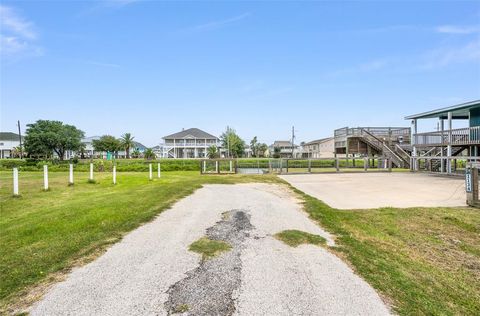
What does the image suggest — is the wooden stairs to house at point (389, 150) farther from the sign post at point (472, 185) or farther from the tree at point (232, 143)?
the tree at point (232, 143)

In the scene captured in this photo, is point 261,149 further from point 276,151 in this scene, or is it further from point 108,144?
point 108,144

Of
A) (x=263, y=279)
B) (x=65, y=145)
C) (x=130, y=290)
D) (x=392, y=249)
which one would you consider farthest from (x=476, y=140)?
(x=65, y=145)

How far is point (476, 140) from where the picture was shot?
18.7m

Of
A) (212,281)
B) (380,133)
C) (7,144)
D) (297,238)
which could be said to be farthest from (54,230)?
(7,144)

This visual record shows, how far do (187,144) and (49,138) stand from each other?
1112 inches

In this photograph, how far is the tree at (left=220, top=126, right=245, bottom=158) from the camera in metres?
74.4

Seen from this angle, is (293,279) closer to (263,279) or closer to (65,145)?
(263,279)

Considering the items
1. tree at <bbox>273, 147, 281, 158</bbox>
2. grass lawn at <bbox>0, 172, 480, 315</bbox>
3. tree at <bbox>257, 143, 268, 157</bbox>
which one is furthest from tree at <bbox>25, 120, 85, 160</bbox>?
grass lawn at <bbox>0, 172, 480, 315</bbox>

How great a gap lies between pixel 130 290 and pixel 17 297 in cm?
122

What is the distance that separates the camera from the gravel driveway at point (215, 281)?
129 inches

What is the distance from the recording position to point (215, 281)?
12.7 ft

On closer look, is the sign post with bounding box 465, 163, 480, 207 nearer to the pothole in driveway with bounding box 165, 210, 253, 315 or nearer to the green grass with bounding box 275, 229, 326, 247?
the green grass with bounding box 275, 229, 326, 247

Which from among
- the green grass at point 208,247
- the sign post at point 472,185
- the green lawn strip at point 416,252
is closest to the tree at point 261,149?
the sign post at point 472,185

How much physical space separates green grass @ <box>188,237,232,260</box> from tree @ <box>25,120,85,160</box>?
5818 centimetres
